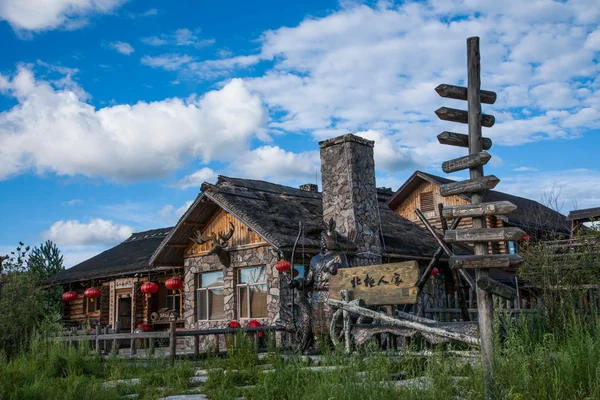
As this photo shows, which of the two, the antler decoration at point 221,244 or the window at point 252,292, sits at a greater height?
the antler decoration at point 221,244

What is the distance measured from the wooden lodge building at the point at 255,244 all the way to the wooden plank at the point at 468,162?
850cm

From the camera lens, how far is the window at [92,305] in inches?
1001

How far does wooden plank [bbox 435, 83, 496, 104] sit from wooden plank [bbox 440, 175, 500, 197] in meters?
1.11

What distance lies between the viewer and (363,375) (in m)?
7.62

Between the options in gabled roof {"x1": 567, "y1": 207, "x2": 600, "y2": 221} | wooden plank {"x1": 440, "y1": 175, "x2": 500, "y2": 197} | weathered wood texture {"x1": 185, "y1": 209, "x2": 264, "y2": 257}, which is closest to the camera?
wooden plank {"x1": 440, "y1": 175, "x2": 500, "y2": 197}

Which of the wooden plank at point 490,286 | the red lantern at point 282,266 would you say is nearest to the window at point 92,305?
the red lantern at point 282,266

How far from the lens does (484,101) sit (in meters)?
7.88

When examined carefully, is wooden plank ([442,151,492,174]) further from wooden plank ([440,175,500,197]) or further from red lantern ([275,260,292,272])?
red lantern ([275,260,292,272])

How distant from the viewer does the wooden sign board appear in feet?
36.4

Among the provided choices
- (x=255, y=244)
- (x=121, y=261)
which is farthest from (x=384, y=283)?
(x=121, y=261)

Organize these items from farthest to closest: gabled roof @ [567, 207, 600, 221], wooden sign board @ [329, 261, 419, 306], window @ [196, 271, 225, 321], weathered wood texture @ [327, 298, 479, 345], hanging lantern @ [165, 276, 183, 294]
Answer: gabled roof @ [567, 207, 600, 221] → hanging lantern @ [165, 276, 183, 294] → window @ [196, 271, 225, 321] → wooden sign board @ [329, 261, 419, 306] → weathered wood texture @ [327, 298, 479, 345]

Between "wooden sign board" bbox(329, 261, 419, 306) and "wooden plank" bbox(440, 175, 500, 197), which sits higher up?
"wooden plank" bbox(440, 175, 500, 197)

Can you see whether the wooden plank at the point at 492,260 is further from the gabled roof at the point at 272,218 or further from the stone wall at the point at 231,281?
the stone wall at the point at 231,281

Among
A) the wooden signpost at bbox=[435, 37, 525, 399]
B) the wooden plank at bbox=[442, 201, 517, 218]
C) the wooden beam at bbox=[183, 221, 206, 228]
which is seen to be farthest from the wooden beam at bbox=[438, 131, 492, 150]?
the wooden beam at bbox=[183, 221, 206, 228]
